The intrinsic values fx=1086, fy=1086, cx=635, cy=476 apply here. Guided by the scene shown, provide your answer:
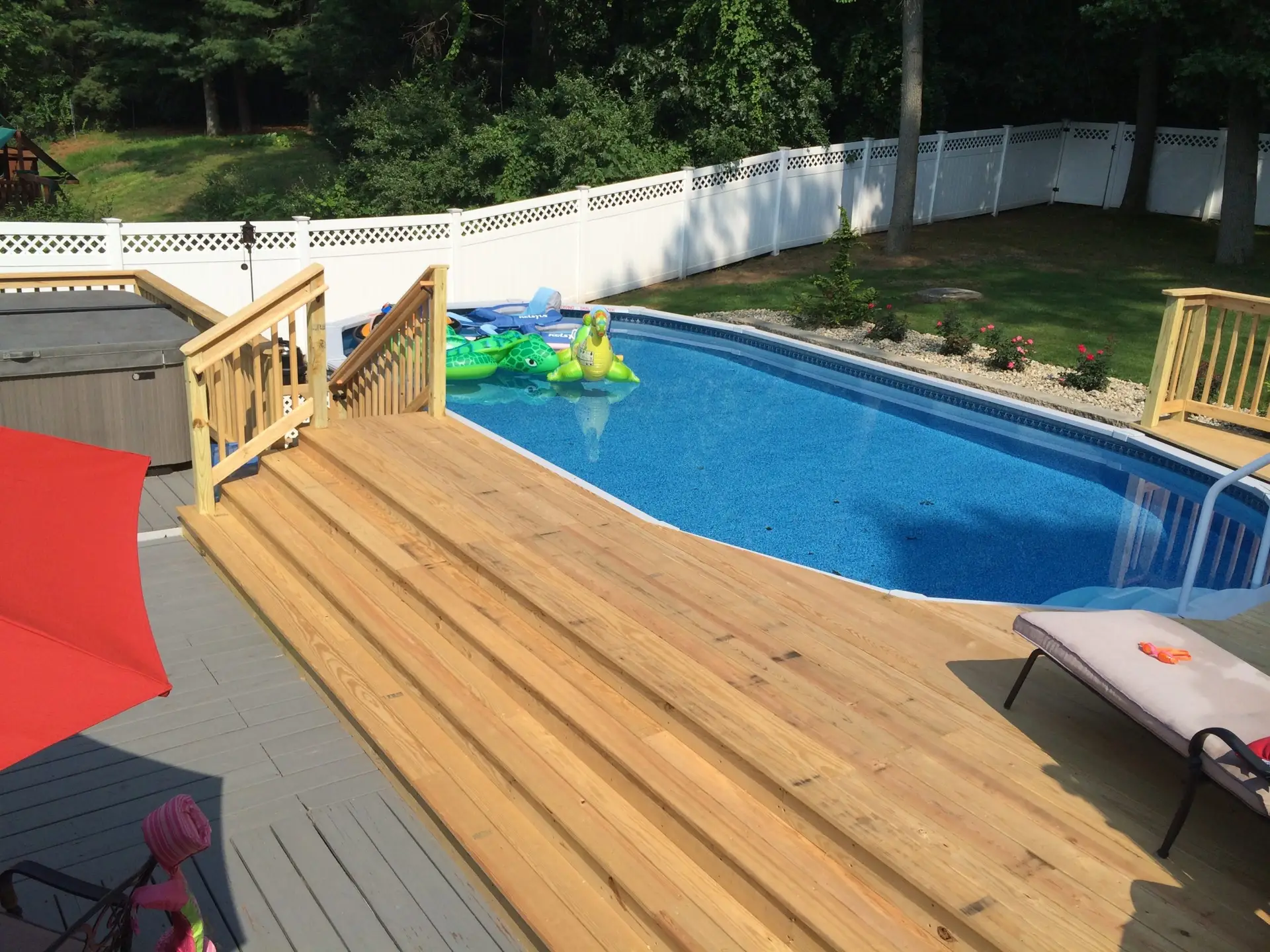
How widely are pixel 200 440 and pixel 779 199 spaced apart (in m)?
12.2

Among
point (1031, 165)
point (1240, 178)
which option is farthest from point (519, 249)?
point (1031, 165)

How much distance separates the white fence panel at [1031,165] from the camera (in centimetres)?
2075

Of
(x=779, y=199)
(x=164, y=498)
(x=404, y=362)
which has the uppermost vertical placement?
(x=779, y=199)

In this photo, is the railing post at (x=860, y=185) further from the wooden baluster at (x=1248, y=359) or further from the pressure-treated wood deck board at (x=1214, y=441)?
the wooden baluster at (x=1248, y=359)

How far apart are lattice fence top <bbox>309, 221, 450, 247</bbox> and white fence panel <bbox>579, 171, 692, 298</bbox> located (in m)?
2.17

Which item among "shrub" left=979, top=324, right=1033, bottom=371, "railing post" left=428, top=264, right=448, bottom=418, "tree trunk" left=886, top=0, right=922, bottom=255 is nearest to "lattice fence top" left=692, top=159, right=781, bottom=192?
"tree trunk" left=886, top=0, right=922, bottom=255

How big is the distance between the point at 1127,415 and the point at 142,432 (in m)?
7.91

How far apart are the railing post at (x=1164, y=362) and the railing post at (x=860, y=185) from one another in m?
10.1

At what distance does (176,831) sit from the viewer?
Result: 285cm

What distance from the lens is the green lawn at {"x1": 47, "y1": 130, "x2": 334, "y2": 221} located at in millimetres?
25250

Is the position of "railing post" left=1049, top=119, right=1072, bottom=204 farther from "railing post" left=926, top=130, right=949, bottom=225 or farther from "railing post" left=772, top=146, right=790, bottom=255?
"railing post" left=772, top=146, right=790, bottom=255

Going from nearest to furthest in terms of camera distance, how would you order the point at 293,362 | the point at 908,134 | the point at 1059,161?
the point at 293,362
the point at 908,134
the point at 1059,161

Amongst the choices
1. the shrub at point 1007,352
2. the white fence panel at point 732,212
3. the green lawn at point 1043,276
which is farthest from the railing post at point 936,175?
the shrub at point 1007,352

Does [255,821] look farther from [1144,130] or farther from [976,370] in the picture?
[1144,130]
